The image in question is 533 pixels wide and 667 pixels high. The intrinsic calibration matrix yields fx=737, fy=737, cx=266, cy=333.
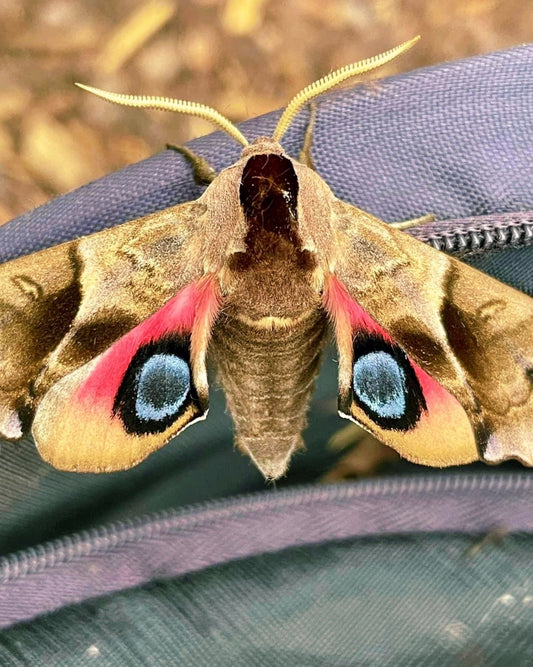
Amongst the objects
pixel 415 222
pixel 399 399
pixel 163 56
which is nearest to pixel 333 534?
pixel 399 399

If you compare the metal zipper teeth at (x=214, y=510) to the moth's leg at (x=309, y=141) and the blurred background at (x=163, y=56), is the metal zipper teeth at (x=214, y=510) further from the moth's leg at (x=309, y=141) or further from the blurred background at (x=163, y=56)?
the blurred background at (x=163, y=56)

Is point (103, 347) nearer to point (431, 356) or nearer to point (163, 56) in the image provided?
point (431, 356)

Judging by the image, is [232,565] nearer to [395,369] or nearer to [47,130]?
[395,369]

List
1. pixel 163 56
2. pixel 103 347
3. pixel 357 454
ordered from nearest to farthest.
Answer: pixel 103 347
pixel 357 454
pixel 163 56

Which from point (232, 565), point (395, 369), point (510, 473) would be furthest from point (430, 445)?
point (232, 565)

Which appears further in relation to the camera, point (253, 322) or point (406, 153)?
point (406, 153)

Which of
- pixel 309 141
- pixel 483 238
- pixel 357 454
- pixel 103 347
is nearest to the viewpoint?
pixel 103 347
